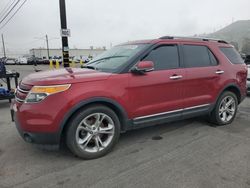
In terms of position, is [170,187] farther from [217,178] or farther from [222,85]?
[222,85]

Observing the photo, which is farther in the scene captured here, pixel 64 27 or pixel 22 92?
pixel 64 27

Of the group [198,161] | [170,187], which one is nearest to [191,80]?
[198,161]

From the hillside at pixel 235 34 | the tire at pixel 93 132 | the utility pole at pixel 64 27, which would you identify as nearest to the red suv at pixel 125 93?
the tire at pixel 93 132

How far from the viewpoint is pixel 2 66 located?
20.4 ft

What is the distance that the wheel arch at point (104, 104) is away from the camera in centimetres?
280

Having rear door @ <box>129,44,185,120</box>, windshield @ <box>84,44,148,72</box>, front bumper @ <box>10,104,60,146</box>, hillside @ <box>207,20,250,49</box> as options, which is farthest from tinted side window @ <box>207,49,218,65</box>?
hillside @ <box>207,20,250,49</box>

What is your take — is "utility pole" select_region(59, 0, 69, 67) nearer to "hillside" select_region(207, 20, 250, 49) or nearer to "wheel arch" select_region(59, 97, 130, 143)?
"wheel arch" select_region(59, 97, 130, 143)

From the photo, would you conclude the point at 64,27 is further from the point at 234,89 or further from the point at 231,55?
the point at 234,89

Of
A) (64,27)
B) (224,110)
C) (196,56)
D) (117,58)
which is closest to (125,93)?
(117,58)

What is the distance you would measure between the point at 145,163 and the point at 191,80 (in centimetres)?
175

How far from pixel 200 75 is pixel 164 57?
2.74ft

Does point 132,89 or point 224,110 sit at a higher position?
point 132,89

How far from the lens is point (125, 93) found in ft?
10.4

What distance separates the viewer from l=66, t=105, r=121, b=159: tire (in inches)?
114
